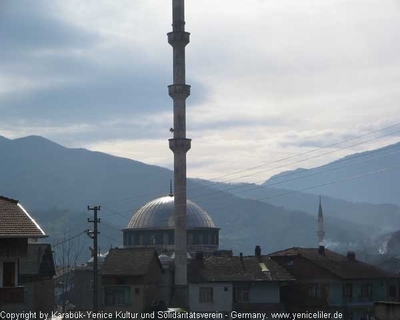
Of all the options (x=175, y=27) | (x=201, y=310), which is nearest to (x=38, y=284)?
(x=201, y=310)

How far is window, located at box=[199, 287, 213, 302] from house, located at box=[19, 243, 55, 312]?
35.0 feet

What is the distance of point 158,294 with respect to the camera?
60812 mm

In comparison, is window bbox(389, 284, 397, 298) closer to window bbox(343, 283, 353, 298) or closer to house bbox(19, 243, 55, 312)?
window bbox(343, 283, 353, 298)

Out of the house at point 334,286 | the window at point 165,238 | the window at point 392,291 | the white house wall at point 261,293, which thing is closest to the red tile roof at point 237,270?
the white house wall at point 261,293

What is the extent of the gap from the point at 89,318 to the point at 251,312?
1133 cm

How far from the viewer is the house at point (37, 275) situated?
53.6 metres

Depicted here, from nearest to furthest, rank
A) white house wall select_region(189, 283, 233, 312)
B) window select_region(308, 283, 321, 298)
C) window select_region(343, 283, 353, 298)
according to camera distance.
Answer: white house wall select_region(189, 283, 233, 312) → window select_region(343, 283, 353, 298) → window select_region(308, 283, 321, 298)

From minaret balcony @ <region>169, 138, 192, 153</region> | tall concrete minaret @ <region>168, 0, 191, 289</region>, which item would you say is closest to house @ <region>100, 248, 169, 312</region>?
tall concrete minaret @ <region>168, 0, 191, 289</region>

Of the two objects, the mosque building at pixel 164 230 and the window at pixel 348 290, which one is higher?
the mosque building at pixel 164 230

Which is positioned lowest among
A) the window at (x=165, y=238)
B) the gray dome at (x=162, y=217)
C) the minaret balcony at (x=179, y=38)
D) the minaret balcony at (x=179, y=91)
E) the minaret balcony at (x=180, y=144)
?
the window at (x=165, y=238)

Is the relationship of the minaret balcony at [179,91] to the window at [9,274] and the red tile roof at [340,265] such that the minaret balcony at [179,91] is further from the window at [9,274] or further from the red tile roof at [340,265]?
the window at [9,274]

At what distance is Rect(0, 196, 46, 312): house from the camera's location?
32.3m

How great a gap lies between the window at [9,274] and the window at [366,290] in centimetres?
3211

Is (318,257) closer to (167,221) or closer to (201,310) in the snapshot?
(201,310)
